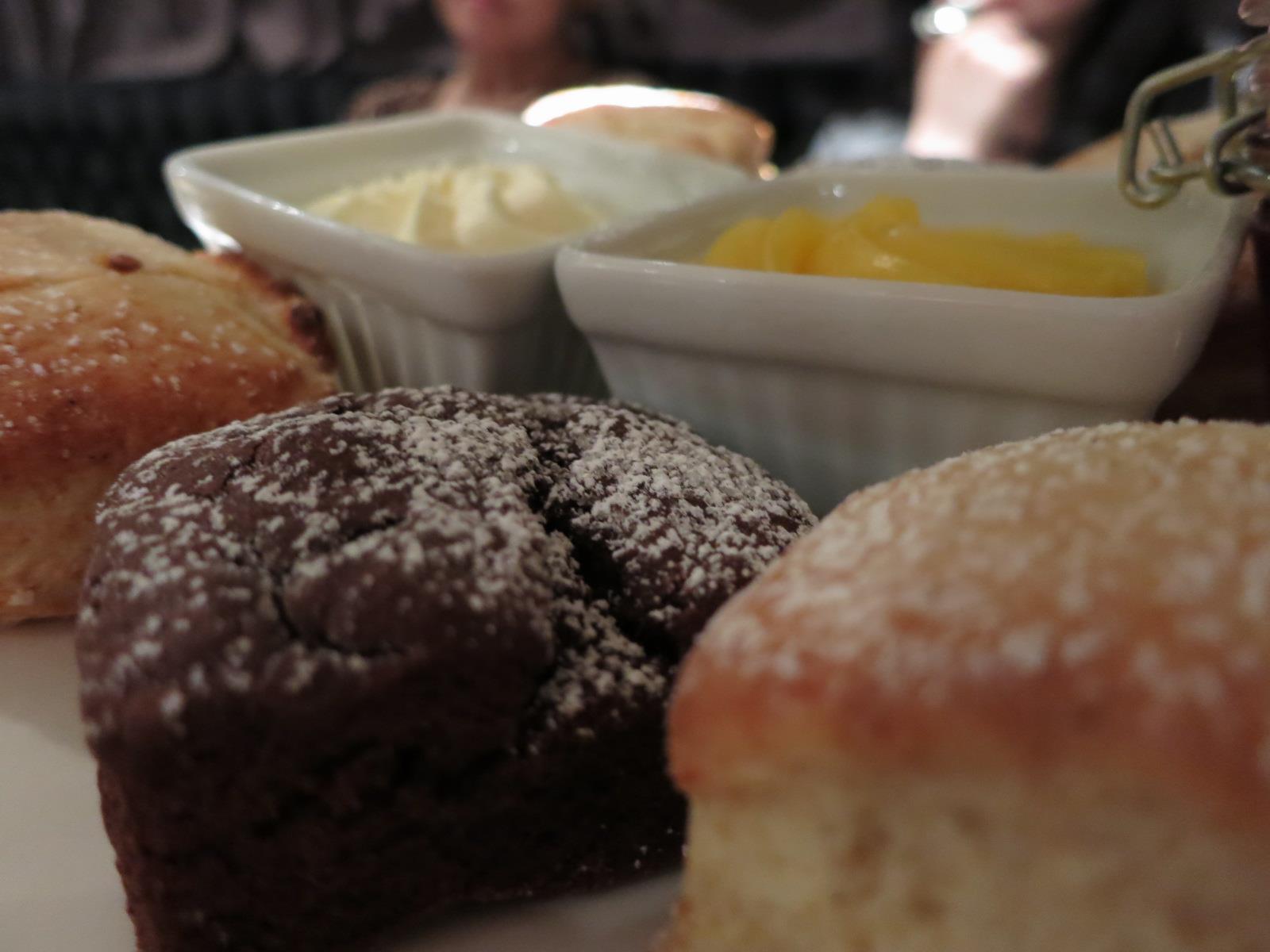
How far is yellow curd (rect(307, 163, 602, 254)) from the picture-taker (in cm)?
146

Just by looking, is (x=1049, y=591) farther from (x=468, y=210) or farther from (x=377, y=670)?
(x=468, y=210)

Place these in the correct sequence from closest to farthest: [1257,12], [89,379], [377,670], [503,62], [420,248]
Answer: [377,670], [1257,12], [89,379], [420,248], [503,62]

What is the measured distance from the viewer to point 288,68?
3.98 metres

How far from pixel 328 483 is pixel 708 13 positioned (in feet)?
11.4

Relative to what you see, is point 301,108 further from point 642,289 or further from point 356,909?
point 356,909

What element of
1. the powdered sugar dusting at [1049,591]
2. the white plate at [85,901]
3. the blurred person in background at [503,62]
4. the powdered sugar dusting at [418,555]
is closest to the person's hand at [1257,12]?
the powdered sugar dusting at [1049,591]

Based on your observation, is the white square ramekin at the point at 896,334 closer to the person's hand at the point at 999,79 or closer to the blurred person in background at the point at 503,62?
the person's hand at the point at 999,79

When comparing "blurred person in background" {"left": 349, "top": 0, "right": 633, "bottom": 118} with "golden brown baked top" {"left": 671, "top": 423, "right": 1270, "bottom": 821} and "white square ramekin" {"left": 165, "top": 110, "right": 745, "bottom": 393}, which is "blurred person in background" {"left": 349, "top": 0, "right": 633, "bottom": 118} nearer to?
"white square ramekin" {"left": 165, "top": 110, "right": 745, "bottom": 393}

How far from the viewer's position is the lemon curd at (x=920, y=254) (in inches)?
40.9

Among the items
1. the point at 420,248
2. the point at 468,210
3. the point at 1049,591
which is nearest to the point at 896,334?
the point at 1049,591

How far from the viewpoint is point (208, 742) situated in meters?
0.66

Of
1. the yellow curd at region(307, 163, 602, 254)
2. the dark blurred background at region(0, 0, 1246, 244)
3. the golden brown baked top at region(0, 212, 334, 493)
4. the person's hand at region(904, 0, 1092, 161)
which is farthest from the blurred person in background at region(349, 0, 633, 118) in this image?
the golden brown baked top at region(0, 212, 334, 493)

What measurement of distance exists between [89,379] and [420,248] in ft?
1.32

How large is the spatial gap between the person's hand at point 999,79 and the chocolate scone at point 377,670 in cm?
281
